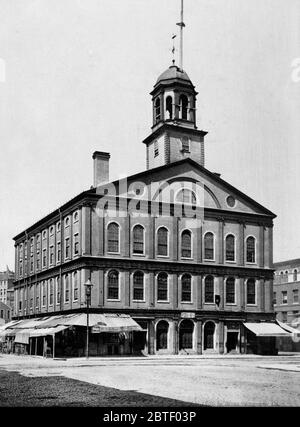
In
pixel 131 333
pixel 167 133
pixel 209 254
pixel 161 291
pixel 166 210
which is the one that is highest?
pixel 167 133

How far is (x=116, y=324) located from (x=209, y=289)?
31.6 ft

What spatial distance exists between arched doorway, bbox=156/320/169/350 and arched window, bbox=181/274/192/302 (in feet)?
8.34

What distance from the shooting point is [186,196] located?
47219mm

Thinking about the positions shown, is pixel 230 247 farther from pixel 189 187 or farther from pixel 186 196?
pixel 189 187

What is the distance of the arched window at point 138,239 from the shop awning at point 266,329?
34.7 feet

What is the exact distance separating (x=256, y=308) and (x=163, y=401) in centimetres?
3594

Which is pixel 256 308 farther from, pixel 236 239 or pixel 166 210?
pixel 166 210

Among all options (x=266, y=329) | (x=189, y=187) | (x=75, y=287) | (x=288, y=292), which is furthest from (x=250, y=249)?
(x=288, y=292)

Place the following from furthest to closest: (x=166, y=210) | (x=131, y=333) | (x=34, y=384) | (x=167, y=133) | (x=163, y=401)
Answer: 1. (x=167, y=133)
2. (x=166, y=210)
3. (x=131, y=333)
4. (x=34, y=384)
5. (x=163, y=401)

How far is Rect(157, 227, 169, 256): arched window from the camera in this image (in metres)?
45.5

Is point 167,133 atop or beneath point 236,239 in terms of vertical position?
atop

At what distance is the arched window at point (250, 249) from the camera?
161 feet

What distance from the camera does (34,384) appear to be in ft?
60.5
